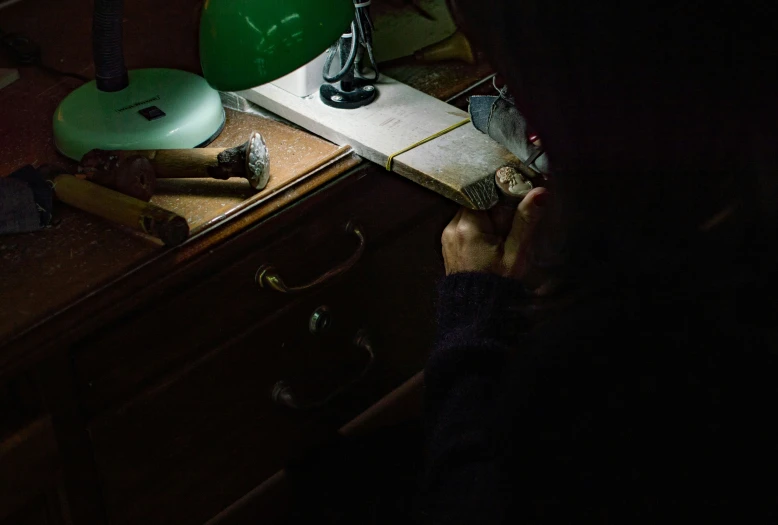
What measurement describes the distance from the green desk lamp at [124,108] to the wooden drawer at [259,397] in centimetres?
23

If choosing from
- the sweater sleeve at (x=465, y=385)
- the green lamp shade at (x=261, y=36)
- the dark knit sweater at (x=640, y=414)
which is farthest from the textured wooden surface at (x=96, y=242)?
the dark knit sweater at (x=640, y=414)

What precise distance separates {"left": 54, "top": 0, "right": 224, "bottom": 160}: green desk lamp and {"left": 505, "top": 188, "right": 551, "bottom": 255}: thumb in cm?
38

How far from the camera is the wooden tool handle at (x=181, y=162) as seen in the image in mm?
974

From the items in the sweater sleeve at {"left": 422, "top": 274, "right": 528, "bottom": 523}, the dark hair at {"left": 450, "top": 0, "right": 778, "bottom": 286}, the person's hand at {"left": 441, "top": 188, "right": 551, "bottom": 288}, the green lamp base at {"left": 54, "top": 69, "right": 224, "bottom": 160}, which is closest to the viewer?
the dark hair at {"left": 450, "top": 0, "right": 778, "bottom": 286}

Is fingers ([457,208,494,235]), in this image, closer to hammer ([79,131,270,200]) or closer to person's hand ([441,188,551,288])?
person's hand ([441,188,551,288])

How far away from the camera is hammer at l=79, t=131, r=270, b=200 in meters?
0.94

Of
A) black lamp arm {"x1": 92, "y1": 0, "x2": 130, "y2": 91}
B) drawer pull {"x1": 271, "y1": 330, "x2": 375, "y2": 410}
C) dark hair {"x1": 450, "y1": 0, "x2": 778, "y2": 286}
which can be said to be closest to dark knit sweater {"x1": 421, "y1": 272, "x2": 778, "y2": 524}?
dark hair {"x1": 450, "y1": 0, "x2": 778, "y2": 286}

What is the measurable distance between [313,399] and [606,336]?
64 centimetres

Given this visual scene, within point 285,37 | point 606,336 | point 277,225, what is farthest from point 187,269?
point 606,336

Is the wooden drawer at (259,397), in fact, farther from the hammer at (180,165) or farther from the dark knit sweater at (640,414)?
the dark knit sweater at (640,414)

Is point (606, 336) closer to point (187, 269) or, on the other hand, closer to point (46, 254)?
point (187, 269)

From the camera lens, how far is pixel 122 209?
2.98ft

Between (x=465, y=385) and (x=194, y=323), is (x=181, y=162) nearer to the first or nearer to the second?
(x=194, y=323)

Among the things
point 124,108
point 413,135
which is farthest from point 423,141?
point 124,108
